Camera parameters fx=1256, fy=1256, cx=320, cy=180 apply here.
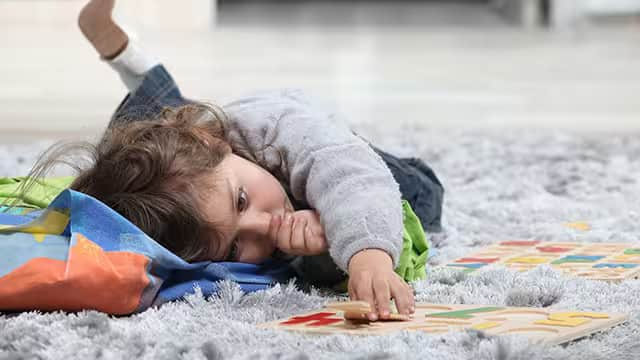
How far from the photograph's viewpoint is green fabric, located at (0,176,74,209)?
3.84ft

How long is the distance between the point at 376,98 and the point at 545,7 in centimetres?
193

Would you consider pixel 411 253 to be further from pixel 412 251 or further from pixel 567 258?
pixel 567 258

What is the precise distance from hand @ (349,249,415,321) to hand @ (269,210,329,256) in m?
0.06

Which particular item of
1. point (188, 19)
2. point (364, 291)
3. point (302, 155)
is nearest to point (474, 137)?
point (302, 155)

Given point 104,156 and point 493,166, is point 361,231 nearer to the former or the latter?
point 104,156

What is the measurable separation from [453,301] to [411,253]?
0.13 meters

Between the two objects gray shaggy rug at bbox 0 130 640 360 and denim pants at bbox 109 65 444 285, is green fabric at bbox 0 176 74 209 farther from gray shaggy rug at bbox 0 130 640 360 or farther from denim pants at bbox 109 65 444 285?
gray shaggy rug at bbox 0 130 640 360

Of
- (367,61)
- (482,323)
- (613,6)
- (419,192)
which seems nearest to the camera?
(482,323)

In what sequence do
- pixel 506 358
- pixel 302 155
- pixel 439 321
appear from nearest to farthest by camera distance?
pixel 506 358 < pixel 439 321 < pixel 302 155

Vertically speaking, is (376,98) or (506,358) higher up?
(506,358)

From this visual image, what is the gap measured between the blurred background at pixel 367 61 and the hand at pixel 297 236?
1075mm

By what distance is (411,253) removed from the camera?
3.66ft

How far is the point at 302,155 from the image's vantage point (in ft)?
3.66

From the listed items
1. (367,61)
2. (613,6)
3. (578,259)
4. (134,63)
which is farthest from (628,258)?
(613,6)
